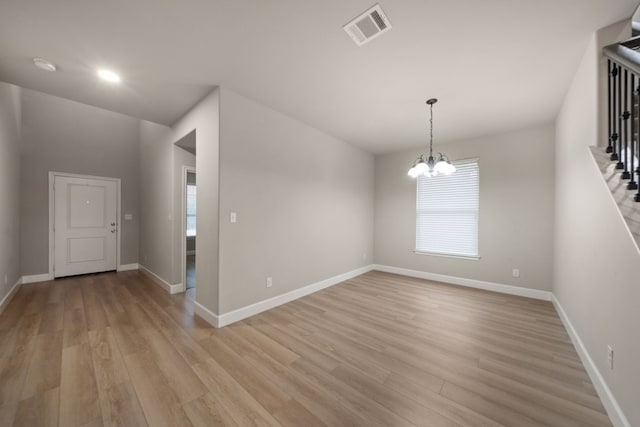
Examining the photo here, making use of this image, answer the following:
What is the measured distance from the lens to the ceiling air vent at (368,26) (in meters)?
1.69

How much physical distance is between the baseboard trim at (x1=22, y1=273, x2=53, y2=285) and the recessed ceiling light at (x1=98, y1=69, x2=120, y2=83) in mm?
4238

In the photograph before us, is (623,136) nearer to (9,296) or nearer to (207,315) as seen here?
(207,315)

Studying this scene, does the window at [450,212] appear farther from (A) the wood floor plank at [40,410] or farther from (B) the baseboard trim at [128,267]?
(B) the baseboard trim at [128,267]

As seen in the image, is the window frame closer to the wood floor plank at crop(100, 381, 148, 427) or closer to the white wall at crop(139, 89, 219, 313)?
the white wall at crop(139, 89, 219, 313)

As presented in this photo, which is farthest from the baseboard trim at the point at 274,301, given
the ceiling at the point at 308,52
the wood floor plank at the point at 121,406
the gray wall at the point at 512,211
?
the ceiling at the point at 308,52

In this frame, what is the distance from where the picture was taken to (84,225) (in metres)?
4.87

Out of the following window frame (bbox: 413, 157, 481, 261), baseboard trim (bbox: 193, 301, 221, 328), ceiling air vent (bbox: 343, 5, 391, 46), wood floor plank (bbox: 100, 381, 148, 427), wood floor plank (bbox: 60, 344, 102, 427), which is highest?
ceiling air vent (bbox: 343, 5, 391, 46)

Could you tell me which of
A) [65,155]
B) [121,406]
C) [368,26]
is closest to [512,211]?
[368,26]

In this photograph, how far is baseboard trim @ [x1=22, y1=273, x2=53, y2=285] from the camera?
4.19 m

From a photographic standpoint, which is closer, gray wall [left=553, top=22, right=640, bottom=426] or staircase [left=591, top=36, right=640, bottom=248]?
gray wall [left=553, top=22, right=640, bottom=426]

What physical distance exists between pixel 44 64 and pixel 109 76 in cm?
48

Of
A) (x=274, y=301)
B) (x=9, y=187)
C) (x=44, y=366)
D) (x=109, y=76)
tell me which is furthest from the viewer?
(x=9, y=187)

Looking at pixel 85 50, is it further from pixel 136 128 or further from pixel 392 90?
pixel 136 128

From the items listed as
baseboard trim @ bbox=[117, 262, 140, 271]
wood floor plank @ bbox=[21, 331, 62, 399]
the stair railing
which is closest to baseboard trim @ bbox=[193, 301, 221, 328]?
wood floor plank @ bbox=[21, 331, 62, 399]
